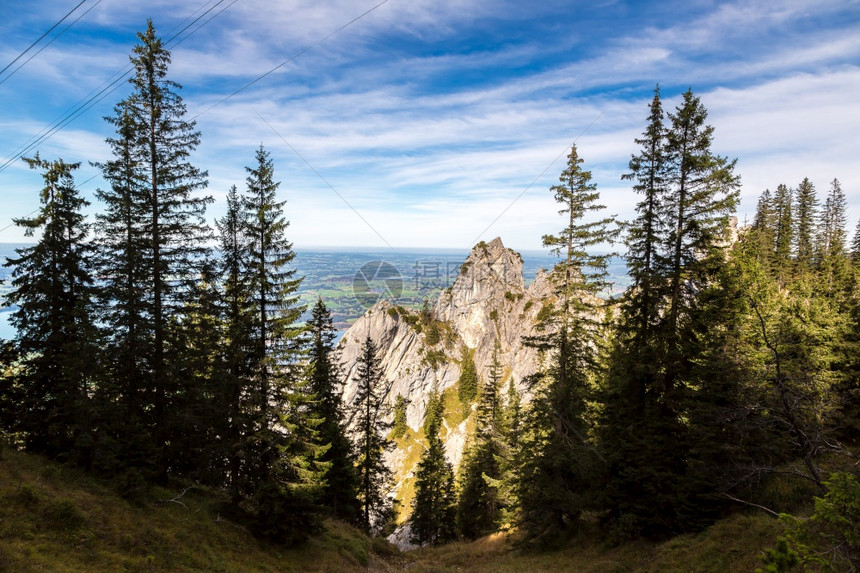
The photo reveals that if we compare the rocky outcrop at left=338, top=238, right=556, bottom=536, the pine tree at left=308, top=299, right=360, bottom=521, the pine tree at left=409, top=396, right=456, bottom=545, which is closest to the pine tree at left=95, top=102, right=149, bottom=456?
the pine tree at left=308, top=299, right=360, bottom=521

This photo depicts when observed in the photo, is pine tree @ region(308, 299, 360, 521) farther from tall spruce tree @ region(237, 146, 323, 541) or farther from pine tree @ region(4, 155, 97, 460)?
pine tree @ region(4, 155, 97, 460)

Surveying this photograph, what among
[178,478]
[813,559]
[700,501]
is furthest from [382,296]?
[813,559]

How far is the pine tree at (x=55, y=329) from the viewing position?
47.4ft

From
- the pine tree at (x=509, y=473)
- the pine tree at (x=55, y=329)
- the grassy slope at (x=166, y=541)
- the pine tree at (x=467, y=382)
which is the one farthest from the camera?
the pine tree at (x=467, y=382)

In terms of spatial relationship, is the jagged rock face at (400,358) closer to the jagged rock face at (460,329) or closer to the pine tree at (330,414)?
the jagged rock face at (460,329)

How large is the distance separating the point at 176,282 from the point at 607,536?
23241 mm

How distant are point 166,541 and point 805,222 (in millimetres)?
87477

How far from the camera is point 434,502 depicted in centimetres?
4006

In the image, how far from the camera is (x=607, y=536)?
59.5ft

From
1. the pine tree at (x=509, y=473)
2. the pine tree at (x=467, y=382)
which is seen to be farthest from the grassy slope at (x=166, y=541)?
the pine tree at (x=467, y=382)

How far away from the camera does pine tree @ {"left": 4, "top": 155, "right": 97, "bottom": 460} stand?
1445 cm

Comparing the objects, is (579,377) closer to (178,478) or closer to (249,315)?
(249,315)

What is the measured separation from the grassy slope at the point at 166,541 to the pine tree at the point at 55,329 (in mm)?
1348

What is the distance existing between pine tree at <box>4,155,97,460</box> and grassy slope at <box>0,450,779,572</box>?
1348mm
